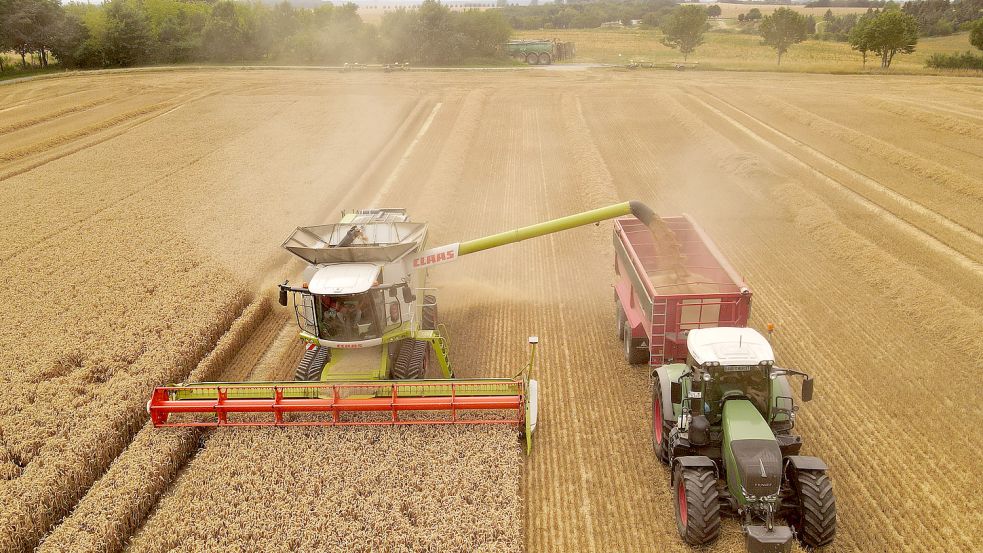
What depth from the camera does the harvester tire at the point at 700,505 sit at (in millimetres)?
8375

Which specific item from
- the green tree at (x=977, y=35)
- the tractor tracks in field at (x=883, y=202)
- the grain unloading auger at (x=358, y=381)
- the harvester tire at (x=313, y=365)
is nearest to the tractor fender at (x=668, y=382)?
the grain unloading auger at (x=358, y=381)

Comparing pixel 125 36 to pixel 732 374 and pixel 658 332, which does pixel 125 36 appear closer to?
pixel 658 332

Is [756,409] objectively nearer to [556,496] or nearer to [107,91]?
[556,496]

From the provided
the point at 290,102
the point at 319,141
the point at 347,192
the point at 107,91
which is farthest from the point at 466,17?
the point at 347,192

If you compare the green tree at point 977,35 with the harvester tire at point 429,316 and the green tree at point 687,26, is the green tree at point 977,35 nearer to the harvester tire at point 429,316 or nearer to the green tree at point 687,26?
the green tree at point 687,26

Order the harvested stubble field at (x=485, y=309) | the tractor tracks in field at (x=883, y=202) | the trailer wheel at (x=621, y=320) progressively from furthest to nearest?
1. the tractor tracks in field at (x=883, y=202)
2. the trailer wheel at (x=621, y=320)
3. the harvested stubble field at (x=485, y=309)

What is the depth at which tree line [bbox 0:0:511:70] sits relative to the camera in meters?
59.3

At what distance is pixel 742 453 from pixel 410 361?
5894 millimetres

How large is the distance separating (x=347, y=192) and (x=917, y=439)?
19911mm

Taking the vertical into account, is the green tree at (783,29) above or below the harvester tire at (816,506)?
above

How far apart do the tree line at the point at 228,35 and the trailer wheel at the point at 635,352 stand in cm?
5238

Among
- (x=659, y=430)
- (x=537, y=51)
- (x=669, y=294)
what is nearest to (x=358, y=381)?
(x=659, y=430)

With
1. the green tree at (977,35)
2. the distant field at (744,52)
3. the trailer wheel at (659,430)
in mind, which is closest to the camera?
the trailer wheel at (659,430)

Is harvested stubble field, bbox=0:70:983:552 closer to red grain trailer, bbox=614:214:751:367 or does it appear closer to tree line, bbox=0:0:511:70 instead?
red grain trailer, bbox=614:214:751:367
